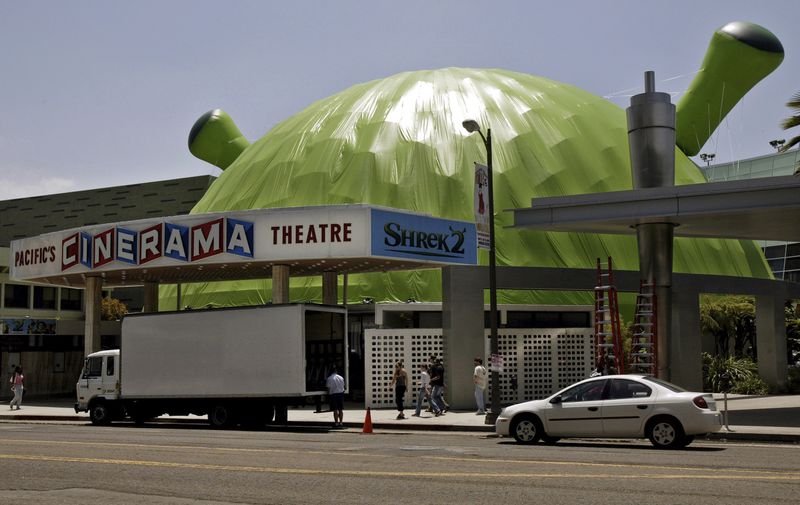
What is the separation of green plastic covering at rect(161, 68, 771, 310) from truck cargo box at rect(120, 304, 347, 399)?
11790 millimetres

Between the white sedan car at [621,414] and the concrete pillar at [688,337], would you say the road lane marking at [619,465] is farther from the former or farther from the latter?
the concrete pillar at [688,337]

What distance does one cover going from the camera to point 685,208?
90.3ft

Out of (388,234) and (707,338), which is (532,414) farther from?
(707,338)

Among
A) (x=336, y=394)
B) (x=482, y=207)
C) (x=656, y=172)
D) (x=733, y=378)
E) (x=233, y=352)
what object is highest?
(x=656, y=172)

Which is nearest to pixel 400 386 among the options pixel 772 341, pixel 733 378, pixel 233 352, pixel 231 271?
pixel 233 352

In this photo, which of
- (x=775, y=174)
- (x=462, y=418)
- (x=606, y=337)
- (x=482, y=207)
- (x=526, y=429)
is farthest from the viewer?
(x=775, y=174)

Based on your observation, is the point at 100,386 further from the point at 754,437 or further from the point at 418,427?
the point at 754,437

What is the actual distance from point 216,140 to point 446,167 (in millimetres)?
20611

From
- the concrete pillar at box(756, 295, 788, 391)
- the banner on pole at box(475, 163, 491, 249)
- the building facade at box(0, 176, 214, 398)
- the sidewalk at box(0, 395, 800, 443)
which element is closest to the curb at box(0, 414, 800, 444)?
the sidewalk at box(0, 395, 800, 443)

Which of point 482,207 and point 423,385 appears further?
point 423,385

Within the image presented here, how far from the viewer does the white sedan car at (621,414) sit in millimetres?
19062

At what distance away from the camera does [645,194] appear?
91.2 feet

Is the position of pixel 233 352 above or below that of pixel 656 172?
below

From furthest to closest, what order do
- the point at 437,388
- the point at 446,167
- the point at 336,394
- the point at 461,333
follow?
the point at 446,167 → the point at 461,333 → the point at 437,388 → the point at 336,394
